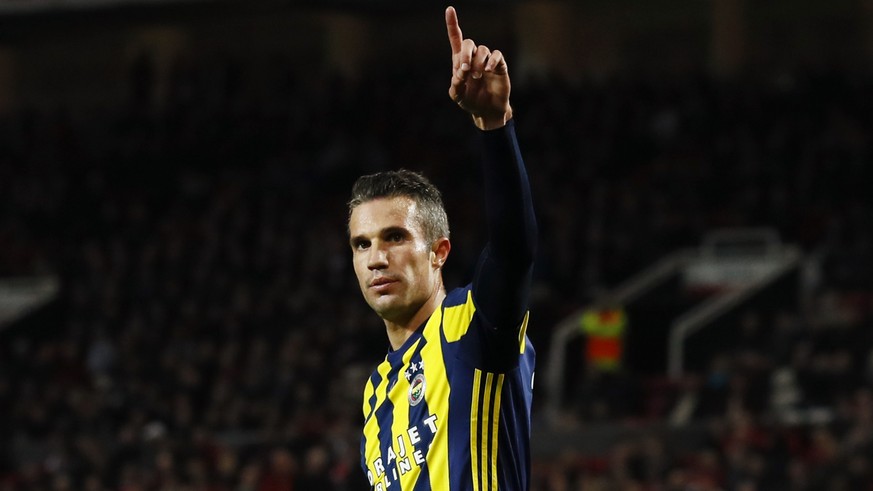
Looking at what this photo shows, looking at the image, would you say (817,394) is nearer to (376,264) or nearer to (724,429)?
(724,429)

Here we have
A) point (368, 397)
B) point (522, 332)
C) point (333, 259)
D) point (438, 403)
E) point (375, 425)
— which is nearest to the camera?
point (522, 332)

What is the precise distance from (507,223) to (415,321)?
68cm

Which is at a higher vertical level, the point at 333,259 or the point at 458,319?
the point at 333,259

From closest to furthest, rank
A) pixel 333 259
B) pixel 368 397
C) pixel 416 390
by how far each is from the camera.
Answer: pixel 416 390, pixel 368 397, pixel 333 259

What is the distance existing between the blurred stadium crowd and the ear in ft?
30.0

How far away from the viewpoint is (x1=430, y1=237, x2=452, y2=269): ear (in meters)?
4.06

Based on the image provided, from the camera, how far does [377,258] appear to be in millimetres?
4000

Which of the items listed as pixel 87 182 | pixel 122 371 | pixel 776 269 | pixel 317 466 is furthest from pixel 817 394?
pixel 87 182

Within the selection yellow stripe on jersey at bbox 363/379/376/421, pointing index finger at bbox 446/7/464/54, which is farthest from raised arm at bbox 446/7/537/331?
yellow stripe on jersey at bbox 363/379/376/421

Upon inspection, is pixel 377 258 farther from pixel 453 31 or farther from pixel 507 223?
pixel 453 31

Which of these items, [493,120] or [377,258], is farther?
[377,258]

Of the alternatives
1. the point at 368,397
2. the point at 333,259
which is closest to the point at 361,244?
the point at 368,397

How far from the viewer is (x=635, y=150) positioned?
2142cm

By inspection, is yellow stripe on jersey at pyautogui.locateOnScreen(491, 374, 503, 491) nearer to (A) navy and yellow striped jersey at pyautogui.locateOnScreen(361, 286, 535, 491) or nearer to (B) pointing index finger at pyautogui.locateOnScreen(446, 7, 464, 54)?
(A) navy and yellow striped jersey at pyautogui.locateOnScreen(361, 286, 535, 491)
